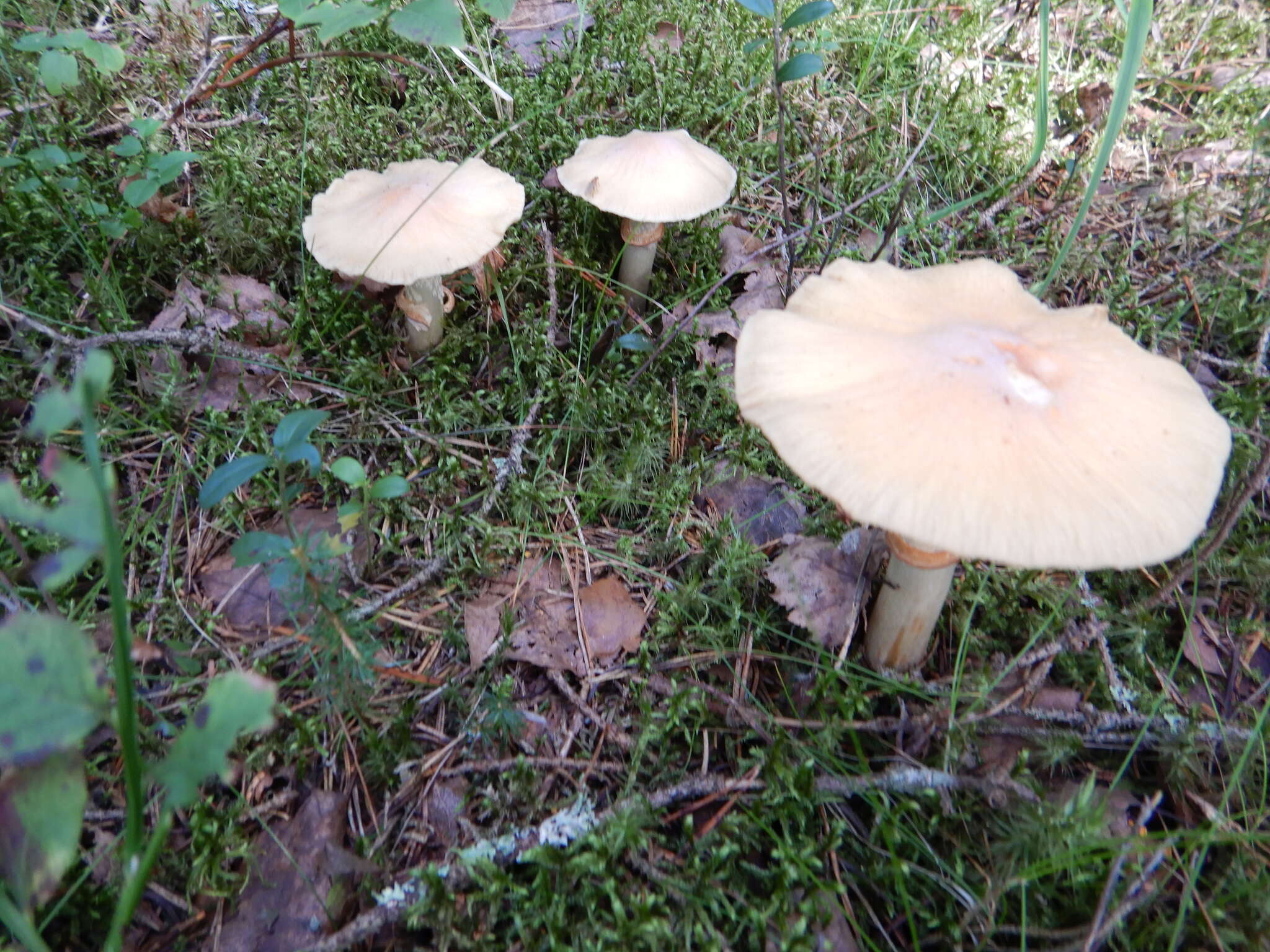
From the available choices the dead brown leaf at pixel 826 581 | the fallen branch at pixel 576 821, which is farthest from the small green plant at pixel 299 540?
the dead brown leaf at pixel 826 581

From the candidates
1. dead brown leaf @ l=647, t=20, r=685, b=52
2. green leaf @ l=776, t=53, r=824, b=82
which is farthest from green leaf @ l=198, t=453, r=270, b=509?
dead brown leaf @ l=647, t=20, r=685, b=52

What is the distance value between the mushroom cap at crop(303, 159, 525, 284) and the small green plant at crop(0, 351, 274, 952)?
158 centimetres

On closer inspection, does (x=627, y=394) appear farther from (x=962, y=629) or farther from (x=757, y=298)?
(x=962, y=629)

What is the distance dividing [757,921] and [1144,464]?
138cm

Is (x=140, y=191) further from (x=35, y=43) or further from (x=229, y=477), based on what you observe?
(x=229, y=477)

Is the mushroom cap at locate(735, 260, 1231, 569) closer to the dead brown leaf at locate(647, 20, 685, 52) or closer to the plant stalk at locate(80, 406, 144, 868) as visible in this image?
the plant stalk at locate(80, 406, 144, 868)

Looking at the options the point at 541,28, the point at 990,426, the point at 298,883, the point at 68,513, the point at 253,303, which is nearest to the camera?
the point at 68,513

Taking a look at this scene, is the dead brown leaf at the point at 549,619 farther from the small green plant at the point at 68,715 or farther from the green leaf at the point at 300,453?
the small green plant at the point at 68,715

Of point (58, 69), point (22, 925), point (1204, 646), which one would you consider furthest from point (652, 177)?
point (22, 925)

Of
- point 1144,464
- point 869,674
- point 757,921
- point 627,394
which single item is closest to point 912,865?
point 757,921

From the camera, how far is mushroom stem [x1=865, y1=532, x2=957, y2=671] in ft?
6.41

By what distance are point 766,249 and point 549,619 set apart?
1.97 meters

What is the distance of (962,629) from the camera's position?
2.36m

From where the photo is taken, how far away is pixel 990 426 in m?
1.55
